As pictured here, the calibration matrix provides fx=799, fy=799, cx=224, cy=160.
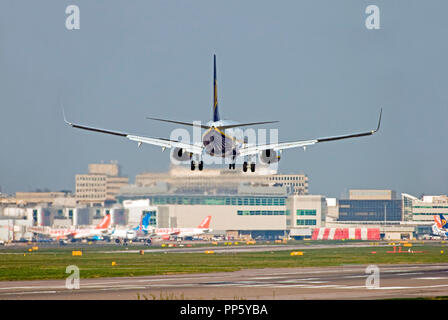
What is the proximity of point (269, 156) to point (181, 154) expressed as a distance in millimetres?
9493

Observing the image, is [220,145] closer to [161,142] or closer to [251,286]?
[161,142]

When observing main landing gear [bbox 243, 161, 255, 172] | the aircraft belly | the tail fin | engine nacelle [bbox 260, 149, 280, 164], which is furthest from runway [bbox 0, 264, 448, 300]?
the tail fin

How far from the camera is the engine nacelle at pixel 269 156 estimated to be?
85562 mm

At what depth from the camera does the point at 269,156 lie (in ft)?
281

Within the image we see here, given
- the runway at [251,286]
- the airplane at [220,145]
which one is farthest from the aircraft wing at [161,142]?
the runway at [251,286]

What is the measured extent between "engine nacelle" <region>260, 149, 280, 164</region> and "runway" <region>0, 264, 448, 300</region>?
11896 mm

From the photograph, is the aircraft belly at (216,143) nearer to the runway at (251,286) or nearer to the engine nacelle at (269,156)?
the engine nacelle at (269,156)

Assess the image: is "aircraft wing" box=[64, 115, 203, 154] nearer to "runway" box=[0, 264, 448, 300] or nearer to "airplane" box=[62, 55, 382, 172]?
"airplane" box=[62, 55, 382, 172]

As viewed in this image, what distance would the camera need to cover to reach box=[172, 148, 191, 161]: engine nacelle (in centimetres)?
8406
